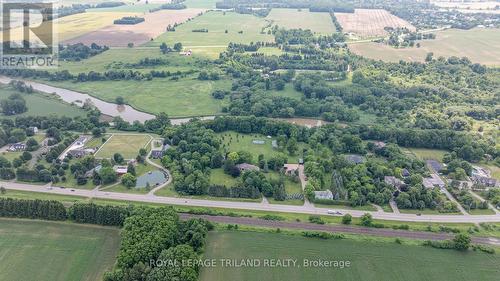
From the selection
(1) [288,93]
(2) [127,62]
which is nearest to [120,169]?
(1) [288,93]

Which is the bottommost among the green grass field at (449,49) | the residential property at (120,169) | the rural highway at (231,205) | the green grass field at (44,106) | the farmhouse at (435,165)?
the rural highway at (231,205)

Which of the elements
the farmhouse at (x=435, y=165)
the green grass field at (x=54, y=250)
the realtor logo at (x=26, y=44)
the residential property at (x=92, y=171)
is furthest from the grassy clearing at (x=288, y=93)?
the realtor logo at (x=26, y=44)

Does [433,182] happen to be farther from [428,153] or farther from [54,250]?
[54,250]

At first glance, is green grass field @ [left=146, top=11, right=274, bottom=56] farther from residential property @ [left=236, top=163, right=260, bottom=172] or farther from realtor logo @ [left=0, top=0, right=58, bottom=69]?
residential property @ [left=236, top=163, right=260, bottom=172]

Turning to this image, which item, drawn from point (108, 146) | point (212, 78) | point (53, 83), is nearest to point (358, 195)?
point (108, 146)

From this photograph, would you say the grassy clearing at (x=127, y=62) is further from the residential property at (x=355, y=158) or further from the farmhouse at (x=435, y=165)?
the farmhouse at (x=435, y=165)

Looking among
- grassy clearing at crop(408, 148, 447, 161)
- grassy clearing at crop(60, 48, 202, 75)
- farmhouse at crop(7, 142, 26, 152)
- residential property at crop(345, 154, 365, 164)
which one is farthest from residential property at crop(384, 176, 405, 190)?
grassy clearing at crop(60, 48, 202, 75)
